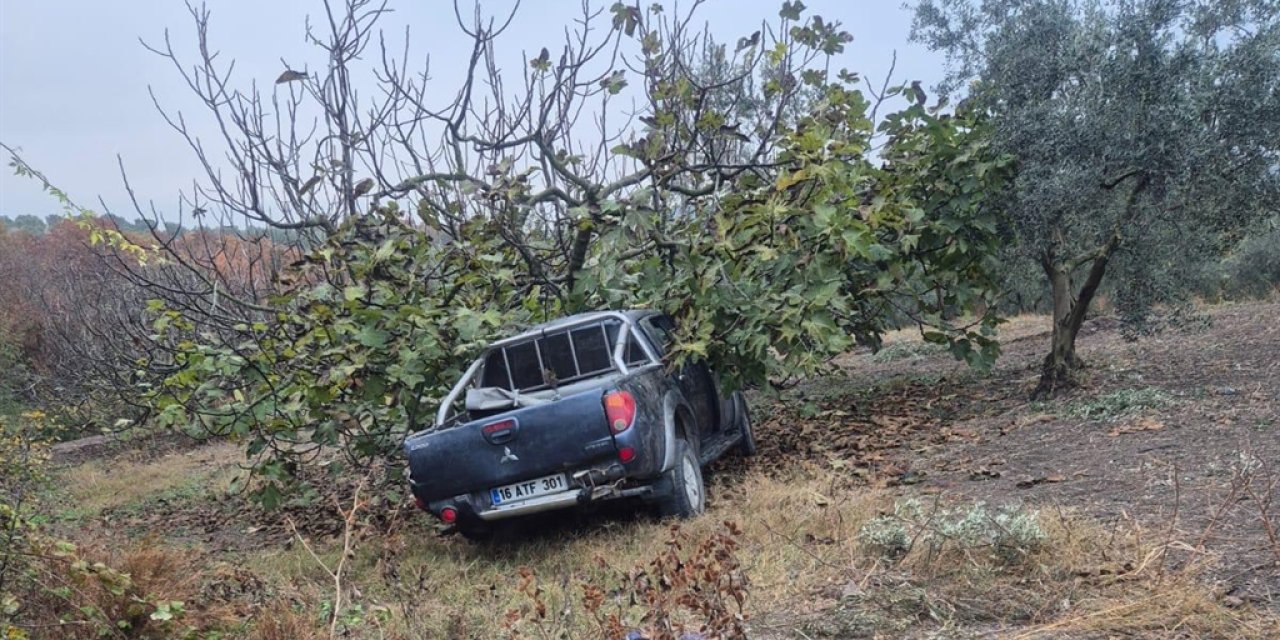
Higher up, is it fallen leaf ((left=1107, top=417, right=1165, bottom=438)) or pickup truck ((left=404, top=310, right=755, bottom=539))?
pickup truck ((left=404, top=310, right=755, bottom=539))

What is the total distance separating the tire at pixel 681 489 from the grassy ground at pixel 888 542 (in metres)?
0.25

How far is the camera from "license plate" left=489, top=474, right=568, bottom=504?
6082 mm

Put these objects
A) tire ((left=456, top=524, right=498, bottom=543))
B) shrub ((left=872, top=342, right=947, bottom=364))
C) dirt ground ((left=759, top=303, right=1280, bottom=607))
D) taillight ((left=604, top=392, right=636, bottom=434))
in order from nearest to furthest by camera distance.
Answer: dirt ground ((left=759, top=303, right=1280, bottom=607)) < taillight ((left=604, top=392, right=636, bottom=434)) < tire ((left=456, top=524, right=498, bottom=543)) < shrub ((left=872, top=342, right=947, bottom=364))

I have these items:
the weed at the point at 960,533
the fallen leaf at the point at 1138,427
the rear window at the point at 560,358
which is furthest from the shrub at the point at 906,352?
the weed at the point at 960,533

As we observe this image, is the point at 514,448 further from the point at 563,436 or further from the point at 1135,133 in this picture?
the point at 1135,133

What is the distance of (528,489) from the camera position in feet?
20.1

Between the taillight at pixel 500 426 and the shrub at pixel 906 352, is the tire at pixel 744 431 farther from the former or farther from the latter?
the shrub at pixel 906 352

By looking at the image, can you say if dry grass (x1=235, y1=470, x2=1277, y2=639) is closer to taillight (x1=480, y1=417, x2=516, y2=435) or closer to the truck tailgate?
the truck tailgate

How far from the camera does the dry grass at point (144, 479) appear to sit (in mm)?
11688

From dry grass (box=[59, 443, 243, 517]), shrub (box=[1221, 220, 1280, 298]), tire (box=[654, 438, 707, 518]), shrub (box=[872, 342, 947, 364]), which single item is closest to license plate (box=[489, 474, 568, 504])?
tire (box=[654, 438, 707, 518])

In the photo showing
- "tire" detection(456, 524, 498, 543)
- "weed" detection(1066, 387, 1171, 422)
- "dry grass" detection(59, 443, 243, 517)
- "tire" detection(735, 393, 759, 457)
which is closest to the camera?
"tire" detection(456, 524, 498, 543)

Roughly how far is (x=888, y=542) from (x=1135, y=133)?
5.15m

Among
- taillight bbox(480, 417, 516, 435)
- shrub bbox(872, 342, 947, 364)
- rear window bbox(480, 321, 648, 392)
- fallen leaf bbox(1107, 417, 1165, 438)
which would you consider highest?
rear window bbox(480, 321, 648, 392)

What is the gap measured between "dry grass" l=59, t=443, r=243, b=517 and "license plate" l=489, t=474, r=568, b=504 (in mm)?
4894
